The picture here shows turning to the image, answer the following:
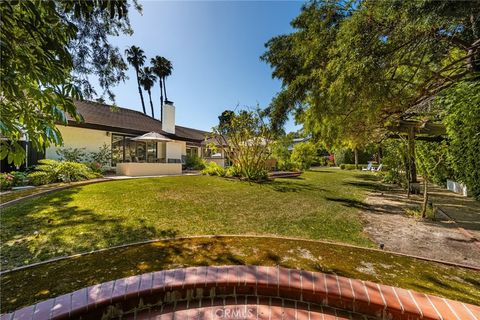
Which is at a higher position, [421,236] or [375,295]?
Answer: [375,295]

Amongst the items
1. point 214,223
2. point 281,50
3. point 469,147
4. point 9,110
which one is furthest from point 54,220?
point 469,147

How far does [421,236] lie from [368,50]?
14.4 ft

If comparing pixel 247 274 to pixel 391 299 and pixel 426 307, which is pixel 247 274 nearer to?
pixel 391 299

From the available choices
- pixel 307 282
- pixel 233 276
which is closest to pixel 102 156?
pixel 233 276

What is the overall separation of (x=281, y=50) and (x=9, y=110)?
25.6 feet

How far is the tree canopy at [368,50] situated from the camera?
3.90 meters

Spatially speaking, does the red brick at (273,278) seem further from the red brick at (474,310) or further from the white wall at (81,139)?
the white wall at (81,139)

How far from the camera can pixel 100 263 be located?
11.6 feet

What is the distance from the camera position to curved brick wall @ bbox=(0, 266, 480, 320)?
2.35m

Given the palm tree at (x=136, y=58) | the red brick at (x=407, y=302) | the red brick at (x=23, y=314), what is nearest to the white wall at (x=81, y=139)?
the red brick at (x=23, y=314)

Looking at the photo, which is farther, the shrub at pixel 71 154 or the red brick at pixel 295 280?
the shrub at pixel 71 154

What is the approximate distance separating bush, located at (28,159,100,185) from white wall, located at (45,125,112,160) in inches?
133

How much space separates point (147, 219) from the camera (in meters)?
5.91

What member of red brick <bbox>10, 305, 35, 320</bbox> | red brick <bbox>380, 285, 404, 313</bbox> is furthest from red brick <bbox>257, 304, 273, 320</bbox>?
red brick <bbox>10, 305, 35, 320</bbox>
